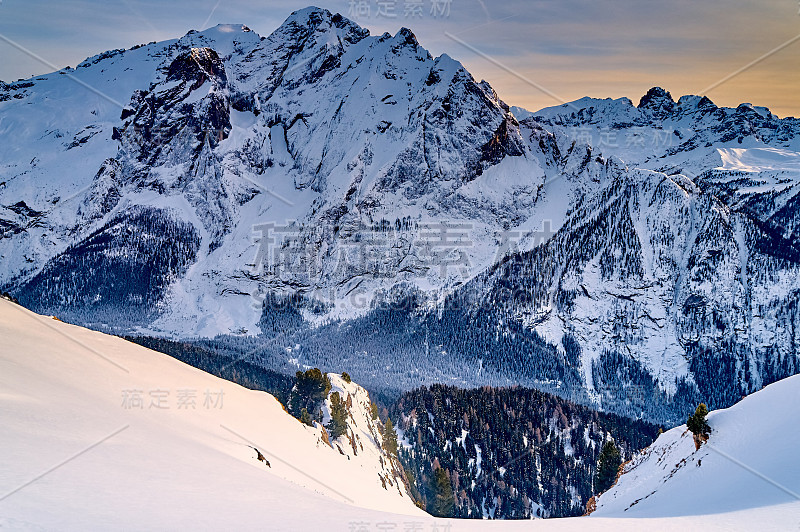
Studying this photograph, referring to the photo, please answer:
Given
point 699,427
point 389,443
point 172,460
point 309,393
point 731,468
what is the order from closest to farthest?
point 172,460 < point 731,468 < point 699,427 < point 309,393 < point 389,443

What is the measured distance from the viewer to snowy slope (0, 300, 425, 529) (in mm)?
12555

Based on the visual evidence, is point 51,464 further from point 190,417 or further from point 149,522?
point 190,417

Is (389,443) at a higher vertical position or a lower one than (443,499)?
higher

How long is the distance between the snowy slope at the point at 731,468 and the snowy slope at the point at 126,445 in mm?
15633

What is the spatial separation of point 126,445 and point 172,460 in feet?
4.68

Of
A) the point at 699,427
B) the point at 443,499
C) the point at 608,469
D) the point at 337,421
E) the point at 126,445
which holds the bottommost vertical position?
the point at 443,499

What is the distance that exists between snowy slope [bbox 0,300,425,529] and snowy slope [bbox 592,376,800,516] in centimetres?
1563

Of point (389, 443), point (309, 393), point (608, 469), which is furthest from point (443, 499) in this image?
point (309, 393)

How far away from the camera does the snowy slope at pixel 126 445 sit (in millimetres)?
12555

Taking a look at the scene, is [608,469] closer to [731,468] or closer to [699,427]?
[699,427]

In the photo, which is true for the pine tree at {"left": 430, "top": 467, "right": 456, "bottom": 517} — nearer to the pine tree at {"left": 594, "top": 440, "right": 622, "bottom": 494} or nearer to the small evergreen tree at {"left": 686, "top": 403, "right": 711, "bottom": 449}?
the pine tree at {"left": 594, "top": 440, "right": 622, "bottom": 494}

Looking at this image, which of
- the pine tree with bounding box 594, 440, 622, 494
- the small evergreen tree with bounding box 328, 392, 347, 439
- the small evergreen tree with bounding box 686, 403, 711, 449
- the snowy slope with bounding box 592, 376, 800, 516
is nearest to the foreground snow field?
the snowy slope with bounding box 592, 376, 800, 516

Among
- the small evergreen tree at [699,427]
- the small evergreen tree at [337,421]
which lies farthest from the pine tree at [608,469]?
the small evergreen tree at [699,427]

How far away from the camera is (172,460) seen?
17422mm
